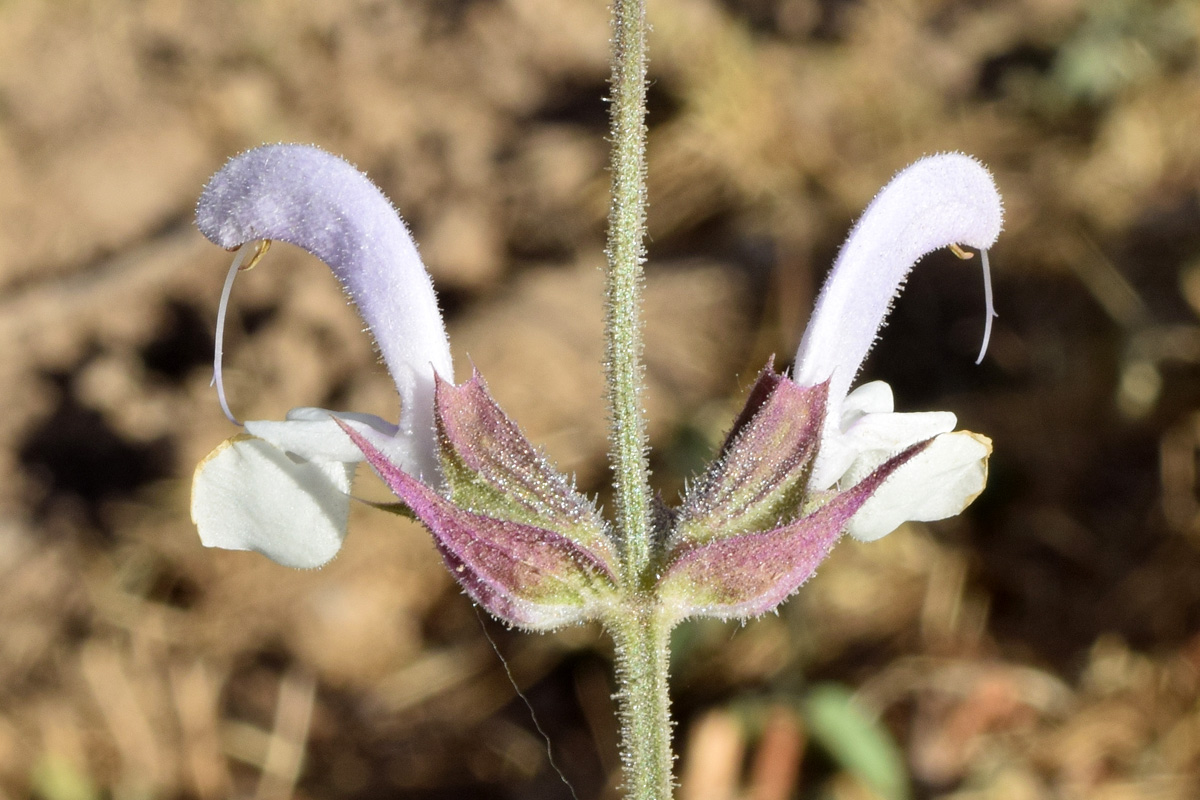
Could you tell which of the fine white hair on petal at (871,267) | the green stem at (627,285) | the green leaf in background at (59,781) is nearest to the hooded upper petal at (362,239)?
the green stem at (627,285)

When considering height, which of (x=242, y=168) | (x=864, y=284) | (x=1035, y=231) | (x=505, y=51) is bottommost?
(x=864, y=284)

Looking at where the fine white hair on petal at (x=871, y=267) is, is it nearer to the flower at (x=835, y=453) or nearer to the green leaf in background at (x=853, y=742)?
the flower at (x=835, y=453)

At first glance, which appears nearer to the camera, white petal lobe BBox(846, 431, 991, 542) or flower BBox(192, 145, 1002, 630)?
flower BBox(192, 145, 1002, 630)

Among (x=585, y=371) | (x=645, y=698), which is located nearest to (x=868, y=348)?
(x=645, y=698)

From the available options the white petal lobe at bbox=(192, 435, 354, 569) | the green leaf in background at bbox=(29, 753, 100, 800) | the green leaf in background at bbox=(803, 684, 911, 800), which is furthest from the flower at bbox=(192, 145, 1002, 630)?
the green leaf in background at bbox=(29, 753, 100, 800)

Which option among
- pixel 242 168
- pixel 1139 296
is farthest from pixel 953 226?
pixel 1139 296

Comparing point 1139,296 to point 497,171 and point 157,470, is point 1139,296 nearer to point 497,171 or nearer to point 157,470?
point 497,171

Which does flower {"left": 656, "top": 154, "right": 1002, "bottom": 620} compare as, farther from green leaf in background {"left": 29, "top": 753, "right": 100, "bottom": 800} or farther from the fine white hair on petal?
green leaf in background {"left": 29, "top": 753, "right": 100, "bottom": 800}

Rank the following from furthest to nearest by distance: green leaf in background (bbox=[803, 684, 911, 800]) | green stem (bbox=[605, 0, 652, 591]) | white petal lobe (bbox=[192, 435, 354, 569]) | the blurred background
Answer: the blurred background, green leaf in background (bbox=[803, 684, 911, 800]), white petal lobe (bbox=[192, 435, 354, 569]), green stem (bbox=[605, 0, 652, 591])
